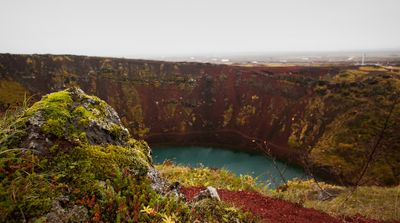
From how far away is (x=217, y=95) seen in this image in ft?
220

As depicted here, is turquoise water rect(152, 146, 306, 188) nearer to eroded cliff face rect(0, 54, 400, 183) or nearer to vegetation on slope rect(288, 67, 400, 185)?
eroded cliff face rect(0, 54, 400, 183)

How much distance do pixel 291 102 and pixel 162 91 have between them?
1076 inches

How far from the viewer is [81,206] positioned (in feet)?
17.4

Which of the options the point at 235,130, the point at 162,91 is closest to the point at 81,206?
the point at 235,130

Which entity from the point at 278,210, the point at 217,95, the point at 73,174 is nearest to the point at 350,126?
the point at 217,95

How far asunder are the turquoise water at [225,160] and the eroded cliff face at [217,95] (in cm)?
341

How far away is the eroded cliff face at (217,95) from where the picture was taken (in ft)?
168

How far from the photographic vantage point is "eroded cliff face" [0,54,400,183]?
2015 inches

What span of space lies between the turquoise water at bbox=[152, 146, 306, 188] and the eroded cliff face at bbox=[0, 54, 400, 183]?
3.41m

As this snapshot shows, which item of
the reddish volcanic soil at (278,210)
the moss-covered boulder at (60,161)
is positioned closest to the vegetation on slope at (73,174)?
the moss-covered boulder at (60,161)

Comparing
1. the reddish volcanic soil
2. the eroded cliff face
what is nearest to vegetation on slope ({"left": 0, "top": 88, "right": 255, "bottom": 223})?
the reddish volcanic soil

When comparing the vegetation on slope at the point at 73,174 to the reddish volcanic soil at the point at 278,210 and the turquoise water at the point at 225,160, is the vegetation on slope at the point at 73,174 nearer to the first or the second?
the reddish volcanic soil at the point at 278,210

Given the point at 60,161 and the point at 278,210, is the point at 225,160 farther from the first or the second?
the point at 60,161

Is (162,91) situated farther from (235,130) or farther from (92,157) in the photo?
(92,157)
